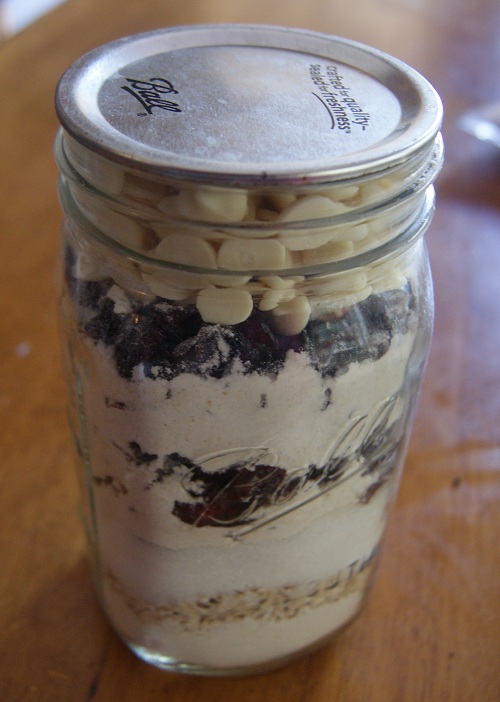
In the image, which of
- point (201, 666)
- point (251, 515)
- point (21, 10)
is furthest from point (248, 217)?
point (21, 10)

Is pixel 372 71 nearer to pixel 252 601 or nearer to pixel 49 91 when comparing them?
pixel 252 601

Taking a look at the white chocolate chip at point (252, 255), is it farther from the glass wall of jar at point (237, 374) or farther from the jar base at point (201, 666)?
the jar base at point (201, 666)

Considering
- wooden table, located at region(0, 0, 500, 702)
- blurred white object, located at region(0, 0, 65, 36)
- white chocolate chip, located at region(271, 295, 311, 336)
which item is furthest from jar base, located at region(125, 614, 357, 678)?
blurred white object, located at region(0, 0, 65, 36)

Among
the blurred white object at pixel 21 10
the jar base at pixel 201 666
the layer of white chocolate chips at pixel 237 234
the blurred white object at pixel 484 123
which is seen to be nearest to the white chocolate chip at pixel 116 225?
the layer of white chocolate chips at pixel 237 234

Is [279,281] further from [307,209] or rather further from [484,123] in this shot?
[484,123]

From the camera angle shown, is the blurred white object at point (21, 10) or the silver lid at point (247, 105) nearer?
the silver lid at point (247, 105)

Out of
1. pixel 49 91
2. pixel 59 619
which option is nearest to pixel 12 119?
pixel 49 91
